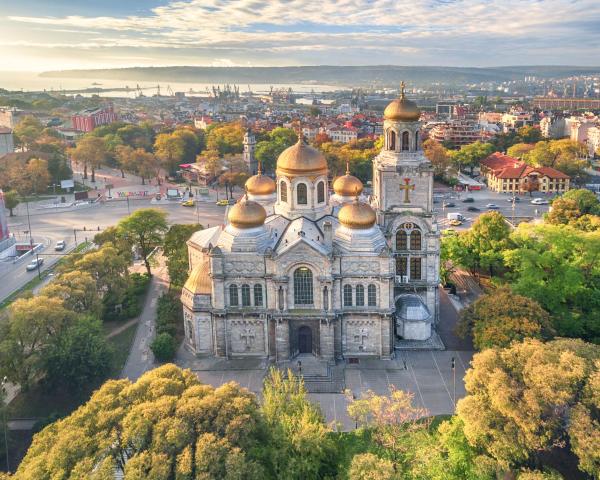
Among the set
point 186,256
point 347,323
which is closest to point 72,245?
point 186,256

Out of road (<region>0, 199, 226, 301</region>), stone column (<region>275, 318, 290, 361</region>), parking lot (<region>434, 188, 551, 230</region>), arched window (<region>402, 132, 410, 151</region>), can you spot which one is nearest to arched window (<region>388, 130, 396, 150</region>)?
arched window (<region>402, 132, 410, 151</region>)

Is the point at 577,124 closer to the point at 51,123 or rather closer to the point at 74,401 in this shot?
the point at 74,401

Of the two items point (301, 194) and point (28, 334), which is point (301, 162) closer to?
point (301, 194)

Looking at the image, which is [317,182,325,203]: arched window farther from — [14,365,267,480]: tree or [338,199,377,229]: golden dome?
[14,365,267,480]: tree

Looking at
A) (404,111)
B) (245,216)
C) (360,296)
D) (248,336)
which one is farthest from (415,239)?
(248,336)

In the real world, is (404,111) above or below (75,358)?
above

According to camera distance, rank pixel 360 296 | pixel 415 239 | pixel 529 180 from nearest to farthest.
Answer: pixel 360 296, pixel 415 239, pixel 529 180
